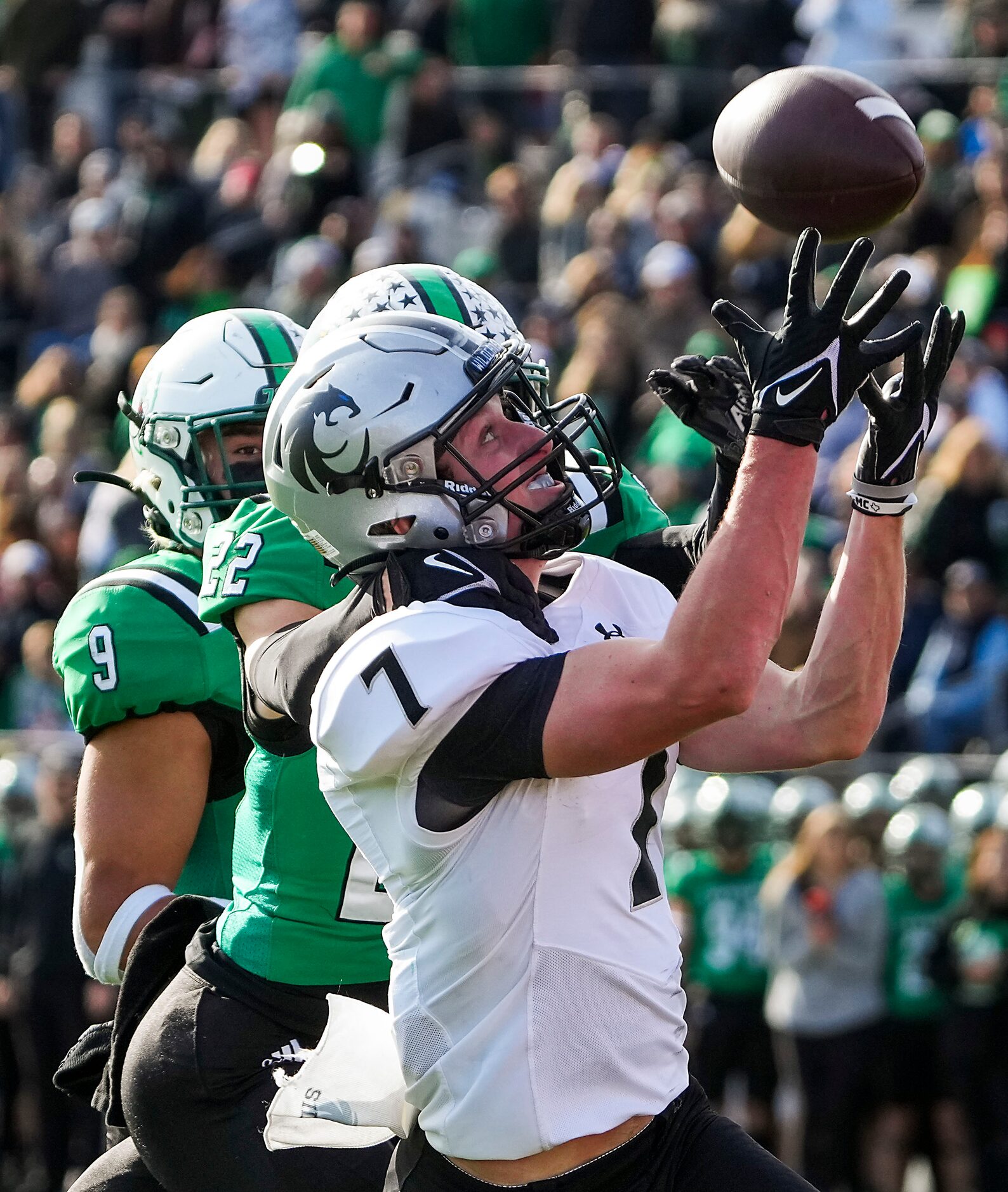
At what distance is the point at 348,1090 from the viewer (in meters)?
3.08

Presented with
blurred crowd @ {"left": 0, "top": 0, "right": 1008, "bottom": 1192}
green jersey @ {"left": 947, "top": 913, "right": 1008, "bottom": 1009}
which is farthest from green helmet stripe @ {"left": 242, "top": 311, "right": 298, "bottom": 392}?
green jersey @ {"left": 947, "top": 913, "right": 1008, "bottom": 1009}

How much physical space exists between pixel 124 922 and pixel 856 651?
4.81ft

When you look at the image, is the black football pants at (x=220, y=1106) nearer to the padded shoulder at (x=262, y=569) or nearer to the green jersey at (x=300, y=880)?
the green jersey at (x=300, y=880)

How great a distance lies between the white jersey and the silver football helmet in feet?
0.69

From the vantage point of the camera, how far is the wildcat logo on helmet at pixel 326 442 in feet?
9.91

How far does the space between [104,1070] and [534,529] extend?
150cm

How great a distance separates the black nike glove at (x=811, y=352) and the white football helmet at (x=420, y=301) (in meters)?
0.89

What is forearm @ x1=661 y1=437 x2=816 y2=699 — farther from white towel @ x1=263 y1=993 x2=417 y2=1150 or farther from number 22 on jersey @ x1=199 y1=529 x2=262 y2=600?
number 22 on jersey @ x1=199 y1=529 x2=262 y2=600

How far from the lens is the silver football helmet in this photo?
3.00 m

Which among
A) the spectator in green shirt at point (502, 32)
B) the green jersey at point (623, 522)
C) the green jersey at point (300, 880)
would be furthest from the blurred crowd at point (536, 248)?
the green jersey at point (300, 880)

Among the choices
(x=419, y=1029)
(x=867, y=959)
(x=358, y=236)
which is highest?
(x=419, y=1029)

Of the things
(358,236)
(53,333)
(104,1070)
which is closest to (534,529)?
(104,1070)

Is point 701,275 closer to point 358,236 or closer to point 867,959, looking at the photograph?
point 358,236

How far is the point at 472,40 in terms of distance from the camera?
1322cm
